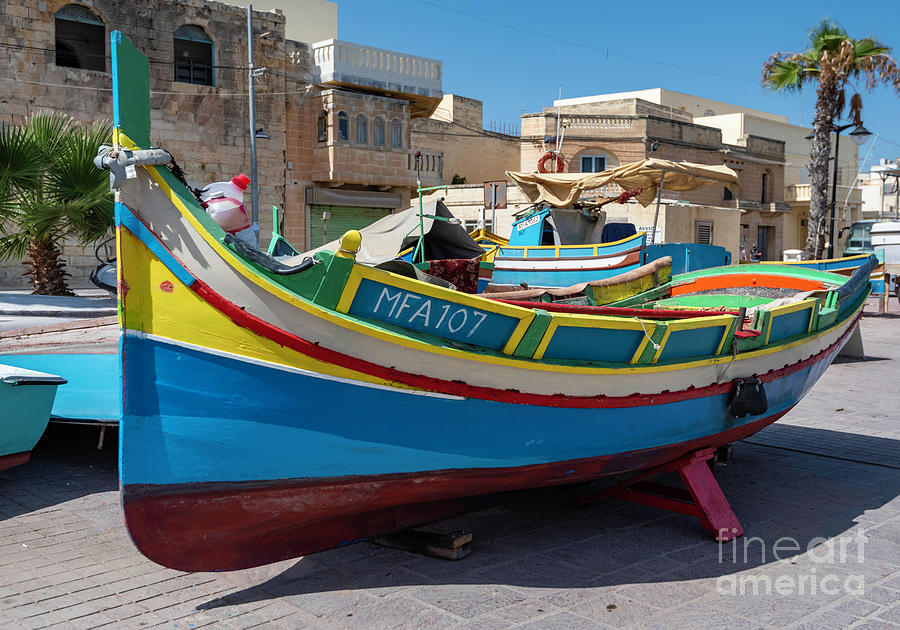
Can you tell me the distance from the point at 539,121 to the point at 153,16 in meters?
17.1

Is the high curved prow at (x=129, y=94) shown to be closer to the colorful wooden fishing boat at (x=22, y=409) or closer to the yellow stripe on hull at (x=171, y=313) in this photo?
the yellow stripe on hull at (x=171, y=313)

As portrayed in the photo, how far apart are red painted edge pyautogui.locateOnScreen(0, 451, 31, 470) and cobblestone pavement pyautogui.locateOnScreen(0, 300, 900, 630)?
0.19 m

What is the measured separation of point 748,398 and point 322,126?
20.6m

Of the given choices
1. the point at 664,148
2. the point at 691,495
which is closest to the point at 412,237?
the point at 691,495

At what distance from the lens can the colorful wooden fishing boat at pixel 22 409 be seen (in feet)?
16.5

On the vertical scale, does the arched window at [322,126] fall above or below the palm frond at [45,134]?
above

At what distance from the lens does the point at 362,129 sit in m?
23.6

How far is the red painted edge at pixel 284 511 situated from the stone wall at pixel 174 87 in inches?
721

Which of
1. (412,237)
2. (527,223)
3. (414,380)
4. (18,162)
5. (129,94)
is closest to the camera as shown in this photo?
(129,94)

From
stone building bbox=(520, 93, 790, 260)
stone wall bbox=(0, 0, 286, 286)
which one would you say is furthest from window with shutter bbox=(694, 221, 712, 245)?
stone wall bbox=(0, 0, 286, 286)

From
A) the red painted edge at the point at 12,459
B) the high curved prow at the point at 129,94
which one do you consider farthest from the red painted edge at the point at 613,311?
the red painted edge at the point at 12,459

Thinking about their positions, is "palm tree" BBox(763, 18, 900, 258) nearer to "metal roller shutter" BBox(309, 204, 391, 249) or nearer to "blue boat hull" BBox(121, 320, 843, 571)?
"metal roller shutter" BBox(309, 204, 391, 249)

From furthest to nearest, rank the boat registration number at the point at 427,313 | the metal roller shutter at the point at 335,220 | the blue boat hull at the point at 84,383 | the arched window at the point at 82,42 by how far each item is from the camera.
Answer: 1. the metal roller shutter at the point at 335,220
2. the arched window at the point at 82,42
3. the blue boat hull at the point at 84,383
4. the boat registration number at the point at 427,313

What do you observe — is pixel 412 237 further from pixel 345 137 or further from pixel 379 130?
pixel 379 130
